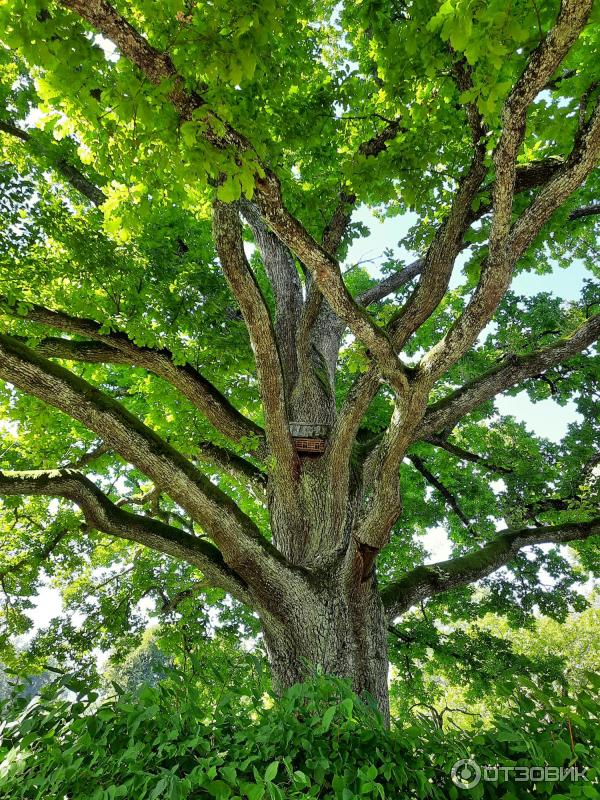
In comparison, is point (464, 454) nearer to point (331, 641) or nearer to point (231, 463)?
point (231, 463)

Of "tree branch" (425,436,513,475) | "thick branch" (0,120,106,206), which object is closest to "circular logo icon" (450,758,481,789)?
"tree branch" (425,436,513,475)

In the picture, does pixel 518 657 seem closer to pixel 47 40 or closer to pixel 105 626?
pixel 105 626

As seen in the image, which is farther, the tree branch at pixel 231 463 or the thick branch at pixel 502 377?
the tree branch at pixel 231 463

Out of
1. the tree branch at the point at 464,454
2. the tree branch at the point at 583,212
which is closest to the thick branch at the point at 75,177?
the tree branch at the point at 464,454

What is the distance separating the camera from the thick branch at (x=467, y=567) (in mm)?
5236

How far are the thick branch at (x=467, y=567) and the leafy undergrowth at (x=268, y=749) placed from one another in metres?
3.31

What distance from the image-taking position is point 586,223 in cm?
550

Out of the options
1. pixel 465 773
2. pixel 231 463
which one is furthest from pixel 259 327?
pixel 465 773

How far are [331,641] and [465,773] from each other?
2483 mm

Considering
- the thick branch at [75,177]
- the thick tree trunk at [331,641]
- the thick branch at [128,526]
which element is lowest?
the thick tree trunk at [331,641]

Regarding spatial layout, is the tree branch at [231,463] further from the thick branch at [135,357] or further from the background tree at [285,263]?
the thick branch at [135,357]

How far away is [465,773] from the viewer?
5.31ft

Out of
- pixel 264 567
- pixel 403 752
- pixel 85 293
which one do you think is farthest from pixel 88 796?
pixel 85 293

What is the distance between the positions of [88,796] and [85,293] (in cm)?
468
